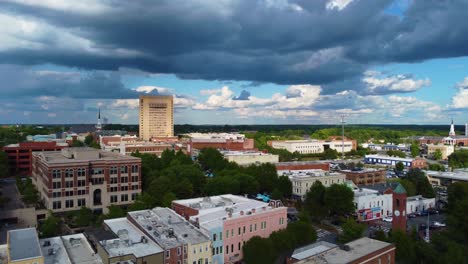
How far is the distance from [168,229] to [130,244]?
536 centimetres

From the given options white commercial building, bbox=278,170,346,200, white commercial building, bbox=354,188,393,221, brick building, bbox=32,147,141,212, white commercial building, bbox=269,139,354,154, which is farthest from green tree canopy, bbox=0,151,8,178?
white commercial building, bbox=269,139,354,154

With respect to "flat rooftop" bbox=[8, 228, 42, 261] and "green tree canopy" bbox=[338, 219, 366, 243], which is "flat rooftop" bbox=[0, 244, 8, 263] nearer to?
"flat rooftop" bbox=[8, 228, 42, 261]

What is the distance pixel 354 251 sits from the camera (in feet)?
133

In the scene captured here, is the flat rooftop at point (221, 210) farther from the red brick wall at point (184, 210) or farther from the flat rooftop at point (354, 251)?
the flat rooftop at point (354, 251)

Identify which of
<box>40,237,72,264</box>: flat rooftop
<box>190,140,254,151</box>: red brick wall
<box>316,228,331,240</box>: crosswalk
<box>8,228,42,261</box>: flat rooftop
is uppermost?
<box>190,140,254,151</box>: red brick wall

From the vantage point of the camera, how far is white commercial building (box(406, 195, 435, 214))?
2885 inches

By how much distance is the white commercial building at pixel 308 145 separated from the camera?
183 metres

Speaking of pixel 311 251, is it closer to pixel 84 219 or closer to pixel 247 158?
pixel 84 219

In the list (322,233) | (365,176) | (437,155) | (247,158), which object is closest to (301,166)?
(365,176)

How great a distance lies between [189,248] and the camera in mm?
40875

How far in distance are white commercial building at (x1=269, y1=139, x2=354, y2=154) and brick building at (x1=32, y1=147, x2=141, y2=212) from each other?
114 metres

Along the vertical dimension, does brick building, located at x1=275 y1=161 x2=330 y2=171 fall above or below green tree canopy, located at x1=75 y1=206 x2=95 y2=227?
above

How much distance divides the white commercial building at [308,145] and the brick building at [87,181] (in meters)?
114

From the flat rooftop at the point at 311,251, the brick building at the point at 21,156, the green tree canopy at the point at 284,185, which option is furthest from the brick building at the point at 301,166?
the brick building at the point at 21,156
